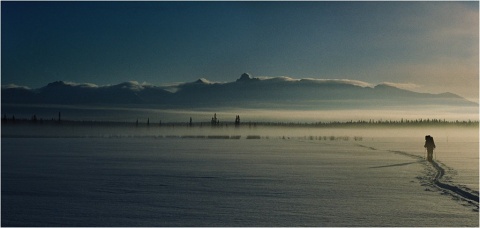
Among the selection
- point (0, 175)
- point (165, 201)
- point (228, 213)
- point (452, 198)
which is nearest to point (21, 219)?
point (165, 201)

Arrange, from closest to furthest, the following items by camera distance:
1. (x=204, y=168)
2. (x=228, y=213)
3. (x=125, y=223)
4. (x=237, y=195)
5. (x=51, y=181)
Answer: (x=125, y=223) < (x=228, y=213) < (x=237, y=195) < (x=51, y=181) < (x=204, y=168)

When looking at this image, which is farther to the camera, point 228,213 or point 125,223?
point 228,213

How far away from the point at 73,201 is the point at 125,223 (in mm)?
2817

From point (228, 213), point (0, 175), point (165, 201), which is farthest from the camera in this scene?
point (0, 175)

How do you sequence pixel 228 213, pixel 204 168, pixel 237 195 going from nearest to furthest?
pixel 228 213, pixel 237 195, pixel 204 168

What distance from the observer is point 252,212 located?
995cm

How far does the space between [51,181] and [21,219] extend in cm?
573

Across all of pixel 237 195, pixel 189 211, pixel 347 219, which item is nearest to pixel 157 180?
pixel 237 195

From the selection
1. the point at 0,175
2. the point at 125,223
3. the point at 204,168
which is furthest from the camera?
the point at 204,168

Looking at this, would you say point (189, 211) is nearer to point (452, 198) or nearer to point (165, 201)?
point (165, 201)

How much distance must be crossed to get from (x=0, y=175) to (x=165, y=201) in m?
8.09

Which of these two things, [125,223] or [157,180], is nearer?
[125,223]

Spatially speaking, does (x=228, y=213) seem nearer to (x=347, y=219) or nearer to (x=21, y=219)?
(x=347, y=219)

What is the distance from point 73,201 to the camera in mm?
11312
